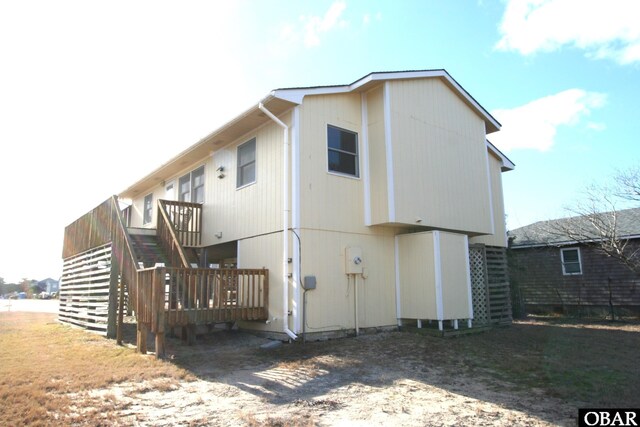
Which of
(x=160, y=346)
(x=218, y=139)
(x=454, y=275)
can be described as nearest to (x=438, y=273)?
(x=454, y=275)

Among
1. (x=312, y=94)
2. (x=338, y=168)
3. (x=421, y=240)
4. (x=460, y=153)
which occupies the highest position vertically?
(x=312, y=94)

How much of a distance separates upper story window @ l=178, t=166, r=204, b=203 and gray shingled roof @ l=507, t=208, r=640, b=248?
11.8 meters

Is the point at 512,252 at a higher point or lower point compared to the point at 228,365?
higher

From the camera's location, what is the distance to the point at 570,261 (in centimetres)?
1666

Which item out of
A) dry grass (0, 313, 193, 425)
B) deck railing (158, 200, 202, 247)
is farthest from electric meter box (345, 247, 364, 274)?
deck railing (158, 200, 202, 247)

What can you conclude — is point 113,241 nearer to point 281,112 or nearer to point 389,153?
point 281,112

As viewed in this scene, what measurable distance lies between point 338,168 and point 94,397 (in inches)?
254

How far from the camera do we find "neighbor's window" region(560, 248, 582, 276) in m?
16.4

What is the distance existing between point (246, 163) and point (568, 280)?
1311 centimetres

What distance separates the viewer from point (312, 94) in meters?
9.35

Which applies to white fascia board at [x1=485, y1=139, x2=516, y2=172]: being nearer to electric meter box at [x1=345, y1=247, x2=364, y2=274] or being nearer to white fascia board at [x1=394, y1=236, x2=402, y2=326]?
white fascia board at [x1=394, y1=236, x2=402, y2=326]

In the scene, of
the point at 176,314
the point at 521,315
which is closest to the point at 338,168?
the point at 176,314

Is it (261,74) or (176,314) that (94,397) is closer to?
(176,314)

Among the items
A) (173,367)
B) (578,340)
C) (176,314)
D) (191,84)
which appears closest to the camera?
(173,367)
